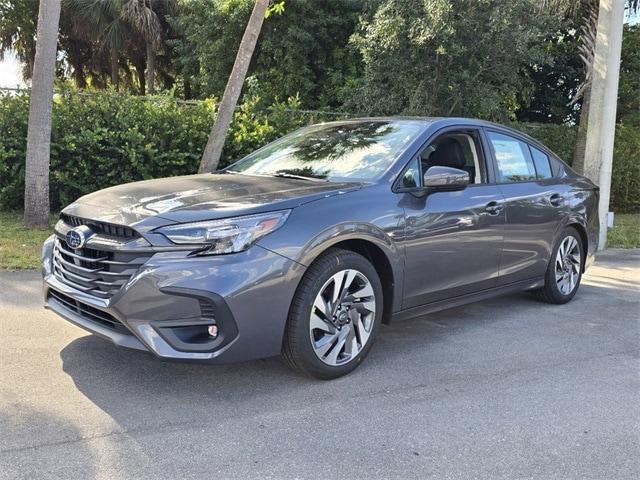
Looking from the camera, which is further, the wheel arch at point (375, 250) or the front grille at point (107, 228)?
the wheel arch at point (375, 250)

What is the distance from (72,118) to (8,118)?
0.92m

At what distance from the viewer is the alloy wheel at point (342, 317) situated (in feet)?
12.0

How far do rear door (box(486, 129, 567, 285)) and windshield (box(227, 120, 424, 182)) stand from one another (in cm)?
101

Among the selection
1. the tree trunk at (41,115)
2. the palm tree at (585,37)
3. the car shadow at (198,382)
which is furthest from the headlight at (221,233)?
the palm tree at (585,37)

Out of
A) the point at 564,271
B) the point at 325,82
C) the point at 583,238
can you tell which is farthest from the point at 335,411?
the point at 325,82

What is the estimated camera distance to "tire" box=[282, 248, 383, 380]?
3523 millimetres

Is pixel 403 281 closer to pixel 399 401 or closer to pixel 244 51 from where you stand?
pixel 399 401

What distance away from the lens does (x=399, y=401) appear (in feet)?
11.7

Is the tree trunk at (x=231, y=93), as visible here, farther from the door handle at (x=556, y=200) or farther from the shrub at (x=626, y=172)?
the shrub at (x=626, y=172)

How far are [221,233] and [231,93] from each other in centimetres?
648

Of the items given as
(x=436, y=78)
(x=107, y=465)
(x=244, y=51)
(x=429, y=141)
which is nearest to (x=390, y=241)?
(x=429, y=141)

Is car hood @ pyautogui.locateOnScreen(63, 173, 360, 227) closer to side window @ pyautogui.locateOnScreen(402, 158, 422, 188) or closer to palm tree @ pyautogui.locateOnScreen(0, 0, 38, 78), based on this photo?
side window @ pyautogui.locateOnScreen(402, 158, 422, 188)

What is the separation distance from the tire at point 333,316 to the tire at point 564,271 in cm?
239

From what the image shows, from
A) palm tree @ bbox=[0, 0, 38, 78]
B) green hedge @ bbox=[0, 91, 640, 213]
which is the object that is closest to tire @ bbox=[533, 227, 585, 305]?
green hedge @ bbox=[0, 91, 640, 213]
